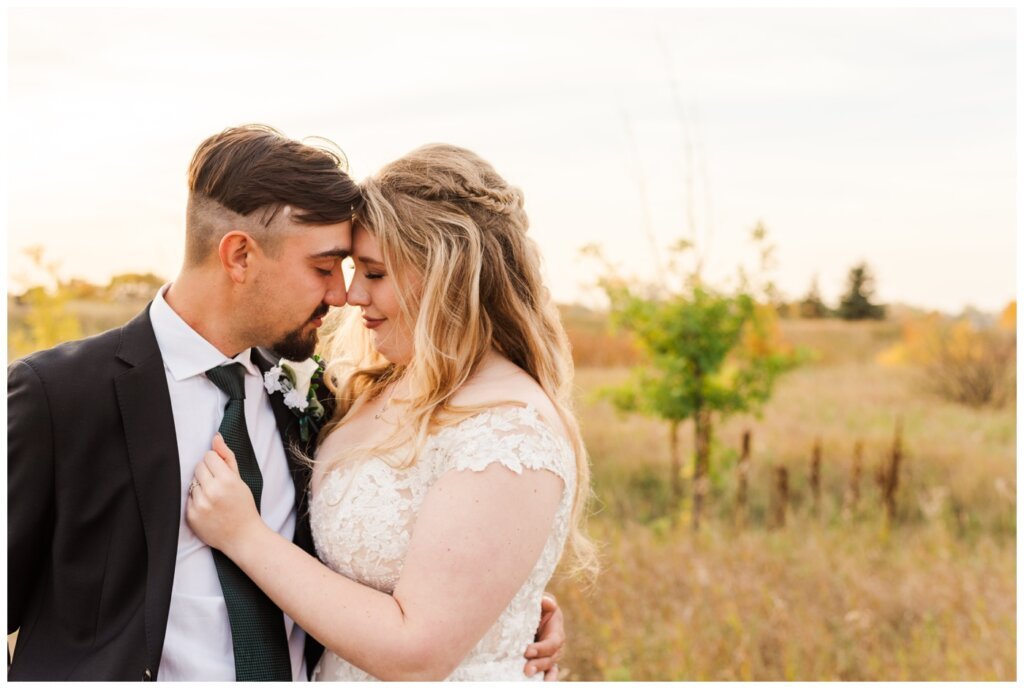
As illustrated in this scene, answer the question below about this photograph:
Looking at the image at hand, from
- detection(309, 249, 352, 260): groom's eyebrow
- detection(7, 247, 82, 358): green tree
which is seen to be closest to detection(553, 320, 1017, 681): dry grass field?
detection(309, 249, 352, 260): groom's eyebrow

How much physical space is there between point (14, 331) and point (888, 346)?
13226mm

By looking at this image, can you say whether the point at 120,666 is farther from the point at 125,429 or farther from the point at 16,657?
the point at 125,429

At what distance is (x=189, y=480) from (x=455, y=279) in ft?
2.98

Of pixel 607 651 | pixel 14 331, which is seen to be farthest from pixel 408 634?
pixel 14 331

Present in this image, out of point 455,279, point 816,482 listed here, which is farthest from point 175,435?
point 816,482

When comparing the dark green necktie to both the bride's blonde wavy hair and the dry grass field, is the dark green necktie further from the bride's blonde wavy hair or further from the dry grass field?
the dry grass field

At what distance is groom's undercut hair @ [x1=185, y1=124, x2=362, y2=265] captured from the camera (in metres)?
2.80

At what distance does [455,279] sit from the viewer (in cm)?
281

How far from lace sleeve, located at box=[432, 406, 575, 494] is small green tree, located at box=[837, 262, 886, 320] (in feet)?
43.5

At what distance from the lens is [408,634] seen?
244cm

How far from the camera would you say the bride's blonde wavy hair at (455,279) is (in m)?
2.79

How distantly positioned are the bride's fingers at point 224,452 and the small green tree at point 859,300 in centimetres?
1364

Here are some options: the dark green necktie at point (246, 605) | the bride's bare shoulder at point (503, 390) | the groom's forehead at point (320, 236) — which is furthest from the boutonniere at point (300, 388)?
the bride's bare shoulder at point (503, 390)

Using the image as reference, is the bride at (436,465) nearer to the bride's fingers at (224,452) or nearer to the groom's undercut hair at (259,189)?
the bride's fingers at (224,452)
